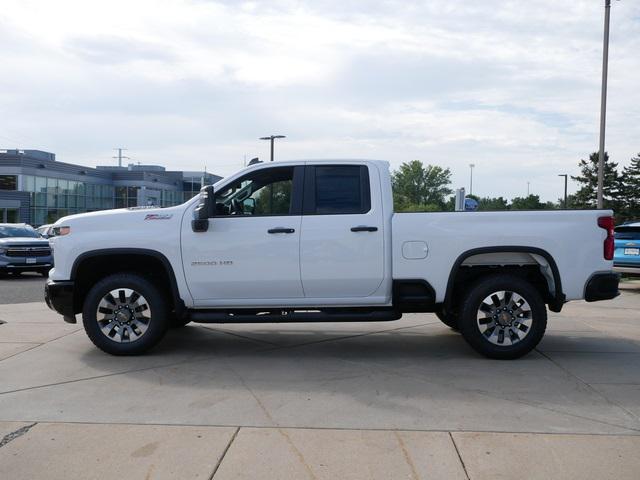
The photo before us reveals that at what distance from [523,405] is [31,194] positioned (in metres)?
48.9

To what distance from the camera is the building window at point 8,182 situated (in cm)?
4756

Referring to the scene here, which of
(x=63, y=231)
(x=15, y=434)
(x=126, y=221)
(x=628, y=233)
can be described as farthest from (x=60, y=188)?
(x=15, y=434)

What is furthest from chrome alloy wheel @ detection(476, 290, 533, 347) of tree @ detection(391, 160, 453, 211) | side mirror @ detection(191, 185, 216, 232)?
tree @ detection(391, 160, 453, 211)

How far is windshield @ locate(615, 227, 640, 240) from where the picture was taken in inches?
535

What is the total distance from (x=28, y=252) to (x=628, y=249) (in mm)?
15440

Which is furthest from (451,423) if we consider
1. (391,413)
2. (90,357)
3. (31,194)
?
(31,194)

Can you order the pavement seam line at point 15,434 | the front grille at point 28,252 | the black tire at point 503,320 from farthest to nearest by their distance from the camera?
the front grille at point 28,252, the black tire at point 503,320, the pavement seam line at point 15,434

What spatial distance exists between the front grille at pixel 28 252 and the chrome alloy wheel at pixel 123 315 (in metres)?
12.5

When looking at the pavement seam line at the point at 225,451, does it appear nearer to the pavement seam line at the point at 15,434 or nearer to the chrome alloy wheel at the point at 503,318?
the pavement seam line at the point at 15,434

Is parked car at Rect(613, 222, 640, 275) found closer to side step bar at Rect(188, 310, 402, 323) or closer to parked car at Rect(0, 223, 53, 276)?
side step bar at Rect(188, 310, 402, 323)

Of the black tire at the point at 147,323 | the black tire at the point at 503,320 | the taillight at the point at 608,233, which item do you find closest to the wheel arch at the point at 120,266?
the black tire at the point at 147,323

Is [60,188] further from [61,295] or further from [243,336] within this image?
[61,295]

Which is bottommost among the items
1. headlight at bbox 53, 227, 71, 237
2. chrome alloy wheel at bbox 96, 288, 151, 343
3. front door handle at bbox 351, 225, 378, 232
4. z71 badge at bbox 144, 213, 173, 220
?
chrome alloy wheel at bbox 96, 288, 151, 343

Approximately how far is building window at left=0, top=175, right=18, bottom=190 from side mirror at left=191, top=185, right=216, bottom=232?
4646 centimetres
